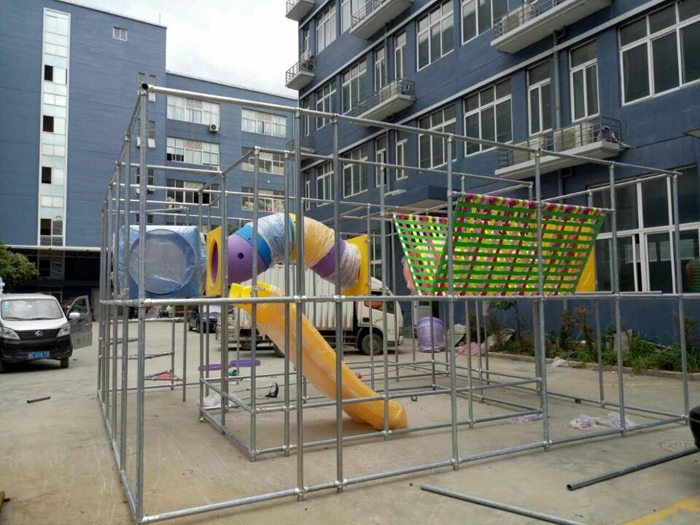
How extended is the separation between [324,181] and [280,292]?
1893cm

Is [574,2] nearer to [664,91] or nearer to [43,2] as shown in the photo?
[664,91]

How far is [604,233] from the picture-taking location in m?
13.0

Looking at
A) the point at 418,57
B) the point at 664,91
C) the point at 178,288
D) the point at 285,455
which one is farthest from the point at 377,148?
the point at 285,455

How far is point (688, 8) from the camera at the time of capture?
37.1 feet

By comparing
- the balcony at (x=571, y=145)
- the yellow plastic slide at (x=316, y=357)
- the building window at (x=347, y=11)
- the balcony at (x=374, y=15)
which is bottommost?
the yellow plastic slide at (x=316, y=357)

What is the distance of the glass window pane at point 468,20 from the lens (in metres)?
16.7

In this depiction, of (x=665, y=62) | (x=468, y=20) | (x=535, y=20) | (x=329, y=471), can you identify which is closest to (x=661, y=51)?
(x=665, y=62)

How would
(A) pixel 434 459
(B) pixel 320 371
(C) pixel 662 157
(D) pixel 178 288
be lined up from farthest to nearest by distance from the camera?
(C) pixel 662 157 → (D) pixel 178 288 → (B) pixel 320 371 → (A) pixel 434 459

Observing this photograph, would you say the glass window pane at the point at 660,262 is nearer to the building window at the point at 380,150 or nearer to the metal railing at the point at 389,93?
the metal railing at the point at 389,93

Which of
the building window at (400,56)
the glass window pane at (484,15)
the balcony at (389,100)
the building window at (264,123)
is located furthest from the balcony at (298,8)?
the building window at (264,123)

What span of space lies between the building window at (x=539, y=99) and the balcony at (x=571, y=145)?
0.57 m

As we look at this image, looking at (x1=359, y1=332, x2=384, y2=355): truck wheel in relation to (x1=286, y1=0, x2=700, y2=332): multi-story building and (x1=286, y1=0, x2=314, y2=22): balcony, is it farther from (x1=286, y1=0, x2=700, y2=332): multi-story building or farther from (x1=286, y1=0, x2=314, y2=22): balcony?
(x1=286, y1=0, x2=314, y2=22): balcony

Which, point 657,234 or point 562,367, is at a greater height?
point 657,234

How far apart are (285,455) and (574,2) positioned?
1209 cm
